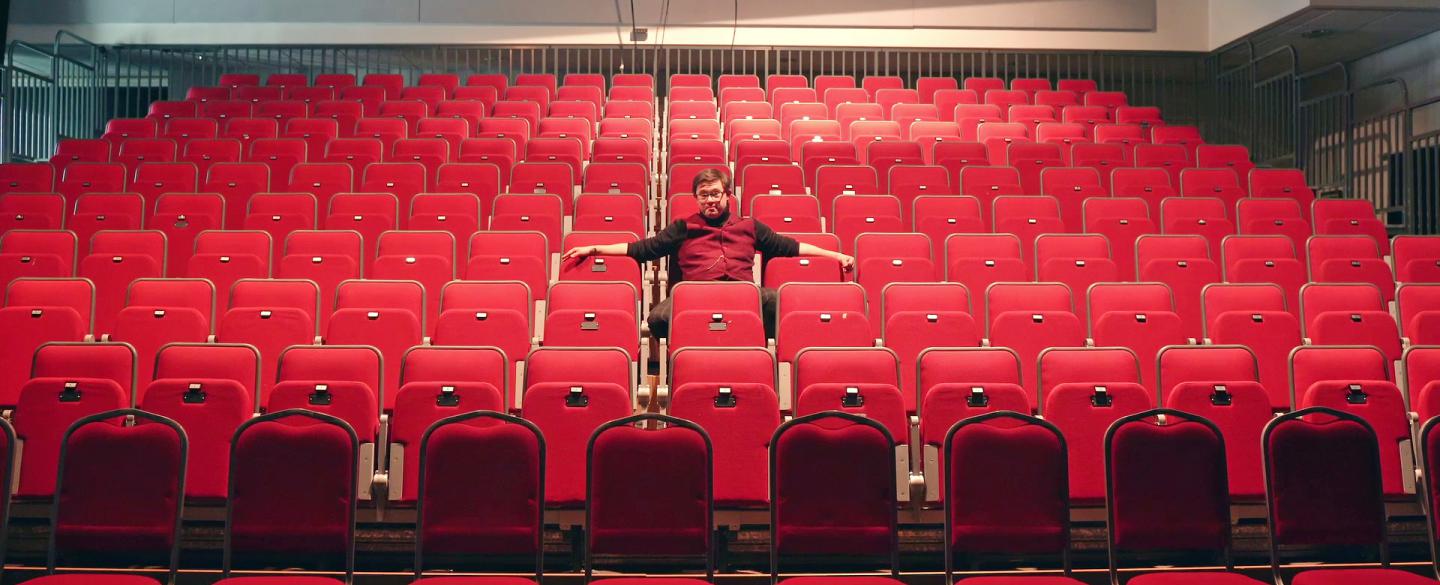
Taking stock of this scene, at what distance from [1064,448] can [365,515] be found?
180cm

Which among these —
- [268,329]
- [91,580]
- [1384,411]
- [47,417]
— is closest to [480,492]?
[91,580]

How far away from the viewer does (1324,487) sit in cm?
245

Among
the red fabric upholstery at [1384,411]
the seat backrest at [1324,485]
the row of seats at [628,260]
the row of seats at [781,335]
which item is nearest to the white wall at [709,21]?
the row of seats at [628,260]

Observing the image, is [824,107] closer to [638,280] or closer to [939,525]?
[638,280]

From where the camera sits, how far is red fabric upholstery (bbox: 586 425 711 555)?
2.42m

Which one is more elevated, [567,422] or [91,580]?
[567,422]

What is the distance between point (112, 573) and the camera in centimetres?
228

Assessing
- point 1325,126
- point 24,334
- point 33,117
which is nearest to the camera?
point 24,334

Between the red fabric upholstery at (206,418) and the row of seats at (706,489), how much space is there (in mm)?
374

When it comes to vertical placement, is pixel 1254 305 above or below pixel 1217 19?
below

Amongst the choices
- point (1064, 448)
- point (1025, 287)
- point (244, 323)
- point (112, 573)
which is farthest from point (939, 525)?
point (244, 323)

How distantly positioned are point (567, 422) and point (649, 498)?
469 millimetres

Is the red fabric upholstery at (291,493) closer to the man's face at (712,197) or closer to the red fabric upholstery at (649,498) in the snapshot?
the red fabric upholstery at (649,498)

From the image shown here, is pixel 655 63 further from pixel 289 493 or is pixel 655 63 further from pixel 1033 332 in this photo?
pixel 289 493
